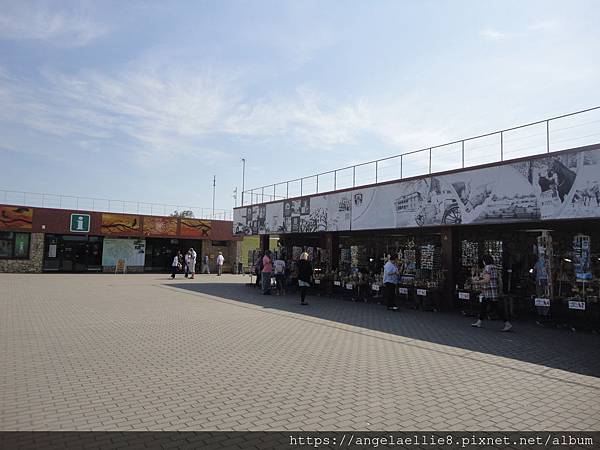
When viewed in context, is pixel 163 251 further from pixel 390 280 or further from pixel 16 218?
pixel 390 280

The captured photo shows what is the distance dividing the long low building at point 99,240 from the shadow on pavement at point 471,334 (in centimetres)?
1893

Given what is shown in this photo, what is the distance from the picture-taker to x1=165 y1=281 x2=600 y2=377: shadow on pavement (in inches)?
308

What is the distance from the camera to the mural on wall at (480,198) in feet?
34.6

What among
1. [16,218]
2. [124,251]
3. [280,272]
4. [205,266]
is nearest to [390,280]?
[280,272]

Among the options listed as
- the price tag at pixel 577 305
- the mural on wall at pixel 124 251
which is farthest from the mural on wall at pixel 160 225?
the price tag at pixel 577 305

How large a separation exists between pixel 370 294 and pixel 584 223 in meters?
8.59

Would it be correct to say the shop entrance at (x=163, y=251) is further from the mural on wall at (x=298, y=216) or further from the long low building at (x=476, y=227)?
the long low building at (x=476, y=227)

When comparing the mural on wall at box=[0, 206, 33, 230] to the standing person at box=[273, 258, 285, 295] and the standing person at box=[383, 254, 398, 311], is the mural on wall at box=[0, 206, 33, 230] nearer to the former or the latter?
the standing person at box=[273, 258, 285, 295]

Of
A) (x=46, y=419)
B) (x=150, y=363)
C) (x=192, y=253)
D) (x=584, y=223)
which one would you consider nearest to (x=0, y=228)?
(x=192, y=253)

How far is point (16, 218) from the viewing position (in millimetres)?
27234

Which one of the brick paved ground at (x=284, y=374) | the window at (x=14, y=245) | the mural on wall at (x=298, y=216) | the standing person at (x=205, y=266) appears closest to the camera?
the brick paved ground at (x=284, y=374)

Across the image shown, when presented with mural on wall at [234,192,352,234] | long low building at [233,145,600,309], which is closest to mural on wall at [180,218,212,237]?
mural on wall at [234,192,352,234]

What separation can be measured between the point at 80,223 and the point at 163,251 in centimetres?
645

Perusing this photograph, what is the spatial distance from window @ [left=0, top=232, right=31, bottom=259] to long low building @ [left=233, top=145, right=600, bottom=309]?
62.9ft
